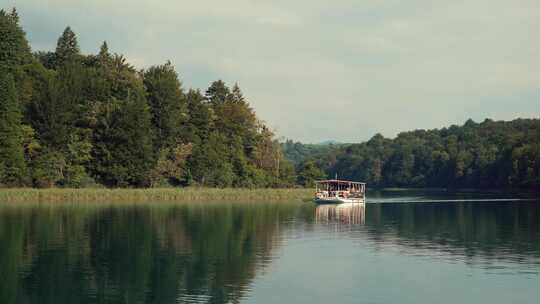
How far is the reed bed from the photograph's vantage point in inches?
3420

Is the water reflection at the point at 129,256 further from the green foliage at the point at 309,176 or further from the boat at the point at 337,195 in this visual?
the green foliage at the point at 309,176

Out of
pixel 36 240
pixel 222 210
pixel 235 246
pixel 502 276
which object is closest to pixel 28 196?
pixel 222 210

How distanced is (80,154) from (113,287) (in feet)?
255

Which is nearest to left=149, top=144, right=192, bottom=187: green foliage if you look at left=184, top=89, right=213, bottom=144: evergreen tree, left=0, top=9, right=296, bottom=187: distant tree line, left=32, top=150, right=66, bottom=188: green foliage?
left=0, top=9, right=296, bottom=187: distant tree line

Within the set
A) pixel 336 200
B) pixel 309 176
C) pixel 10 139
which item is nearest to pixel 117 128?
pixel 10 139

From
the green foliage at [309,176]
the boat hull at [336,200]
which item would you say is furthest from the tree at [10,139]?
the green foliage at [309,176]

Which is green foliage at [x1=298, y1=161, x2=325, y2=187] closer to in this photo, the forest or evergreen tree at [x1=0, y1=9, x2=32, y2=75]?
the forest

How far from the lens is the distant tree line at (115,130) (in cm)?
9823

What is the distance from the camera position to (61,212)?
6944 centimetres

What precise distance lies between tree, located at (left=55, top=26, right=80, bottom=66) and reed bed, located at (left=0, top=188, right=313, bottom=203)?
4311cm

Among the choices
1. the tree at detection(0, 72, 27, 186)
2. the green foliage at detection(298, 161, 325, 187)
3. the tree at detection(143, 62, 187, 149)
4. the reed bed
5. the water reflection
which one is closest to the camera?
the water reflection

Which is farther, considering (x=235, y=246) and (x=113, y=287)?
(x=235, y=246)

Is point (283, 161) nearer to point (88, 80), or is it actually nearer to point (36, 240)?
point (88, 80)

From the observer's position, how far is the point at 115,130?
348ft
